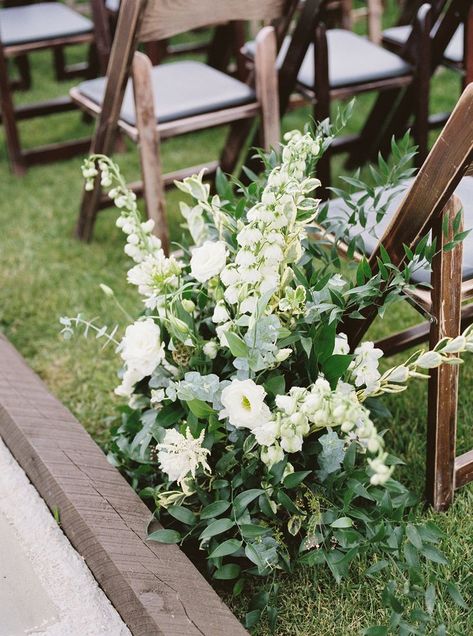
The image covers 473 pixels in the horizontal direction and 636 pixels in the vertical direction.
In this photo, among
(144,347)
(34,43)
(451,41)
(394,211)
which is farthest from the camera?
(34,43)

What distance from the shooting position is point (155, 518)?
176cm

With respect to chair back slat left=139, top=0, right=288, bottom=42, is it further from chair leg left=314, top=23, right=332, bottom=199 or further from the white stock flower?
the white stock flower

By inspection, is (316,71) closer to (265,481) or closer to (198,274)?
(198,274)

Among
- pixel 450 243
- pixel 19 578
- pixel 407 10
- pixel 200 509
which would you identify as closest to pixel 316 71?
pixel 407 10

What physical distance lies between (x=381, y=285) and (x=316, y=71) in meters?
1.34

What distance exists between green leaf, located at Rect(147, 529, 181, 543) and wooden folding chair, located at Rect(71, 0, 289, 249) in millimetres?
1314

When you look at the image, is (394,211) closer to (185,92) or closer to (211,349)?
(211,349)

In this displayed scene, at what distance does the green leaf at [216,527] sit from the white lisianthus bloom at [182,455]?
0.33ft

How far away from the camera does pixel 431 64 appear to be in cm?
321

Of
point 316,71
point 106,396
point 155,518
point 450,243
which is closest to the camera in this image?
point 450,243

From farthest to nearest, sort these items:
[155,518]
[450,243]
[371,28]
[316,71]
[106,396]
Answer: [371,28] < [316,71] < [106,396] < [155,518] < [450,243]

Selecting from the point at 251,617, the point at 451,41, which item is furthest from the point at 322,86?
the point at 251,617

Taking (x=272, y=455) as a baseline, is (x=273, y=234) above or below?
above

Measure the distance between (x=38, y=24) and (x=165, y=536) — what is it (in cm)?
289
